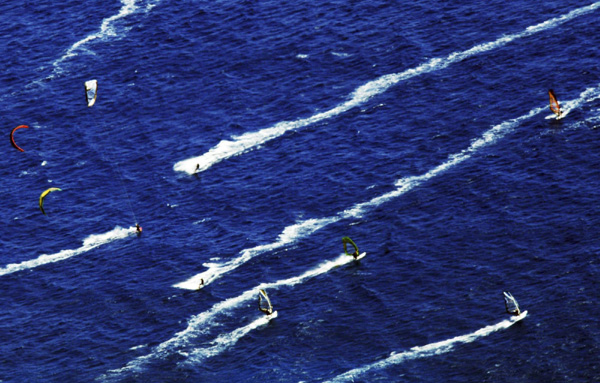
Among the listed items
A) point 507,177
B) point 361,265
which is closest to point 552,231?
point 507,177

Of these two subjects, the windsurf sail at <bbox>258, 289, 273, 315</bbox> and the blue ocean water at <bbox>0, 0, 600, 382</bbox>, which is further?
the windsurf sail at <bbox>258, 289, 273, 315</bbox>

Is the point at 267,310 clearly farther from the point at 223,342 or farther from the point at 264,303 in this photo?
the point at 223,342

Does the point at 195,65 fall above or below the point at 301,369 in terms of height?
above

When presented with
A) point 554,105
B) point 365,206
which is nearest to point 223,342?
point 365,206

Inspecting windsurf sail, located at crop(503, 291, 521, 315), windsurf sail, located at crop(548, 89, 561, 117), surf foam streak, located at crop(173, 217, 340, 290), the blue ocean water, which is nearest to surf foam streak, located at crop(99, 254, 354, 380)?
the blue ocean water

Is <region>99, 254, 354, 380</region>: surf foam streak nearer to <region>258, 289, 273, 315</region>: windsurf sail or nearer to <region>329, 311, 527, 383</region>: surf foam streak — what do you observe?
<region>258, 289, 273, 315</region>: windsurf sail

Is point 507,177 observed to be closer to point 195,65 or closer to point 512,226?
point 512,226
